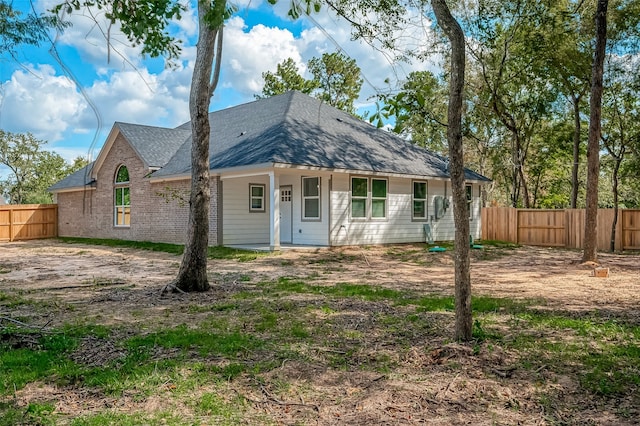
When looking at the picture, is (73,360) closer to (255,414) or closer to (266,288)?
(255,414)

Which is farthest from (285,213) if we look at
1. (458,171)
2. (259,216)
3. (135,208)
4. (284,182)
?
(458,171)

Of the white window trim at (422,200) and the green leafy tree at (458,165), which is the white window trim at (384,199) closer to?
the white window trim at (422,200)

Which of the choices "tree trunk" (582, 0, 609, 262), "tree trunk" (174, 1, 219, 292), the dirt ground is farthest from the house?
"tree trunk" (582, 0, 609, 262)

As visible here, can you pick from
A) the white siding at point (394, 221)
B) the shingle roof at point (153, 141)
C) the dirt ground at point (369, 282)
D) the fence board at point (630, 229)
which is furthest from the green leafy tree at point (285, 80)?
the fence board at point (630, 229)

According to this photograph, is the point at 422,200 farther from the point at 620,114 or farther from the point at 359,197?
the point at 620,114

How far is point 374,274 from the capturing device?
10.9 m

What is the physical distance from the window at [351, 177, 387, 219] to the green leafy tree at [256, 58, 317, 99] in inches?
664

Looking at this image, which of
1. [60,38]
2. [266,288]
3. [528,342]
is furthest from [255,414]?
[266,288]

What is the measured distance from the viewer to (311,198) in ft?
55.4

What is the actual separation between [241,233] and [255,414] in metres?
14.3

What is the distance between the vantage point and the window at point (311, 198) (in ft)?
54.7

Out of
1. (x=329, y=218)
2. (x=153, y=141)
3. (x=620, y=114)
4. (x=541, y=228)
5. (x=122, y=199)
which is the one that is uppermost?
(x=620, y=114)

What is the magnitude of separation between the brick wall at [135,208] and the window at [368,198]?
458cm

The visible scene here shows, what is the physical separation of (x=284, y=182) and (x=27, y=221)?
1574 centimetres
